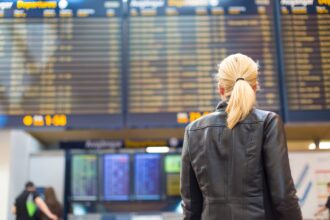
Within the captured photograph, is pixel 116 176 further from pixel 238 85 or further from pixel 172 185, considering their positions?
pixel 238 85

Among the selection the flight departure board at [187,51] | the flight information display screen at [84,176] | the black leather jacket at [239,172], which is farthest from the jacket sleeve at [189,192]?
the flight information display screen at [84,176]

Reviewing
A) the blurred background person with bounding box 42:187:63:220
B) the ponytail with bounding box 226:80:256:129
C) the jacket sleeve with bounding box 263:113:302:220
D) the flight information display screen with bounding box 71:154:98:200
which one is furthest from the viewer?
the flight information display screen with bounding box 71:154:98:200

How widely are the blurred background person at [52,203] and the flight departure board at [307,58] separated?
270 centimetres

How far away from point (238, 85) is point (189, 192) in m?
0.47

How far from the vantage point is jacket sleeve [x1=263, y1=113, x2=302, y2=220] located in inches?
60.2

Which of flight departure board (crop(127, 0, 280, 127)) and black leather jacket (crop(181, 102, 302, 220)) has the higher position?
flight departure board (crop(127, 0, 280, 127))

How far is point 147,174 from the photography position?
16.2 ft

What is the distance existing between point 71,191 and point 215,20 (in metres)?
2.49

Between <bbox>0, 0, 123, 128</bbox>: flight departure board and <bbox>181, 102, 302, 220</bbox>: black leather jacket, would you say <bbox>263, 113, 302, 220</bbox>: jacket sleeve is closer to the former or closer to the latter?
<bbox>181, 102, 302, 220</bbox>: black leather jacket

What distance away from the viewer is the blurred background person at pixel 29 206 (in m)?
4.50

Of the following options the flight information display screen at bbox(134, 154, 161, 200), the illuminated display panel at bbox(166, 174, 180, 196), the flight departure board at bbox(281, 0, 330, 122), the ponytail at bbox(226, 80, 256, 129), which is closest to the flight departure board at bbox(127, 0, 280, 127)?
the flight departure board at bbox(281, 0, 330, 122)

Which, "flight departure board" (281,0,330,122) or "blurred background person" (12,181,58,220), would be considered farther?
"flight departure board" (281,0,330,122)

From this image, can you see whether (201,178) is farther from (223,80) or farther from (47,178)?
(47,178)

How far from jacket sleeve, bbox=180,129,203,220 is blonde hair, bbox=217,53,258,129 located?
24 centimetres
